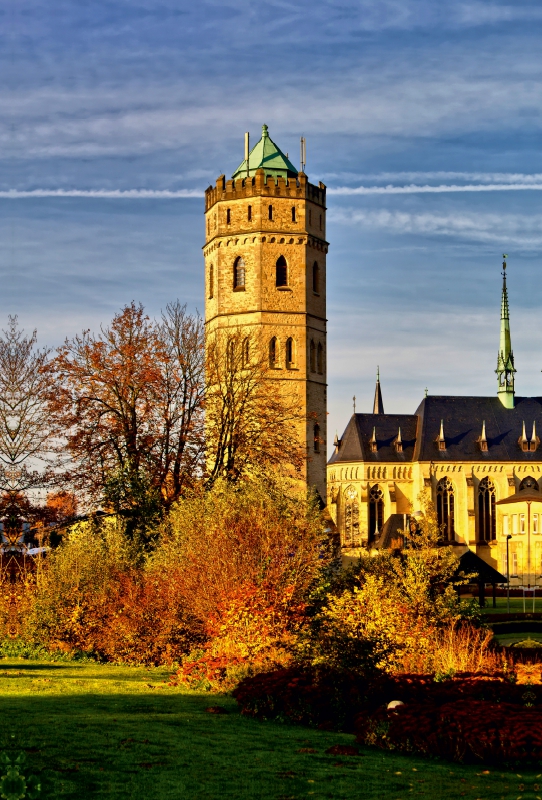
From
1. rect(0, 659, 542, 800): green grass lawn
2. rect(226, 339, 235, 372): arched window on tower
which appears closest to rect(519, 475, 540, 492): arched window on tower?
rect(226, 339, 235, 372): arched window on tower

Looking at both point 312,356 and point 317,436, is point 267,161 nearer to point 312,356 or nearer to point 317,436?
point 312,356

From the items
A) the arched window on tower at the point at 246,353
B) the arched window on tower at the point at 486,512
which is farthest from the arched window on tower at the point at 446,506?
the arched window on tower at the point at 246,353

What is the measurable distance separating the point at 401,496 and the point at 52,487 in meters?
54.0

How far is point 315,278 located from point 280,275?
2011 mm

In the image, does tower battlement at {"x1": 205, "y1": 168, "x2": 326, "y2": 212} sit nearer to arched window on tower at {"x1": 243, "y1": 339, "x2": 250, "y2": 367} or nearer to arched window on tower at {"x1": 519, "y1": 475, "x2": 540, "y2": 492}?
arched window on tower at {"x1": 243, "y1": 339, "x2": 250, "y2": 367}

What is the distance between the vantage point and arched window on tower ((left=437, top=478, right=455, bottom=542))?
278 ft

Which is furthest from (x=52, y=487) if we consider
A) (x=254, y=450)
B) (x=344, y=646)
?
(x=344, y=646)

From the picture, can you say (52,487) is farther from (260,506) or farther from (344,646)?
(344,646)

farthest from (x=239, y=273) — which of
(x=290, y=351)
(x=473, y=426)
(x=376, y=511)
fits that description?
(x=473, y=426)

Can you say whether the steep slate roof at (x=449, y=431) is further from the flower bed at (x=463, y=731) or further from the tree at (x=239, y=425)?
the flower bed at (x=463, y=731)

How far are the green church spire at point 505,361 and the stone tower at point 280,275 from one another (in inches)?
1457

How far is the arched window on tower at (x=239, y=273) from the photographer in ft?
186

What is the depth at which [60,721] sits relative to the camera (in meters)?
15.2

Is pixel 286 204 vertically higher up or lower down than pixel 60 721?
higher up
